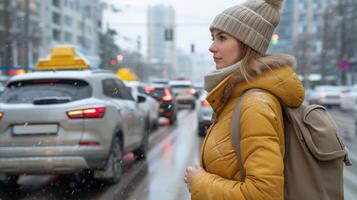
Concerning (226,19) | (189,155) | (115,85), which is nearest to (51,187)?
(115,85)

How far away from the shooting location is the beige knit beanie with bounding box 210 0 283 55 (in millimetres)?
1805

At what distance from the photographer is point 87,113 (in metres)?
5.74

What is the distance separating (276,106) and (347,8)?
41.5m

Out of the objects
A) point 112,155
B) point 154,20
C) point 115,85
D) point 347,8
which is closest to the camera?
point 112,155

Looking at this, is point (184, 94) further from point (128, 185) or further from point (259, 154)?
point (259, 154)

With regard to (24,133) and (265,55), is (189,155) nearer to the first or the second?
(24,133)

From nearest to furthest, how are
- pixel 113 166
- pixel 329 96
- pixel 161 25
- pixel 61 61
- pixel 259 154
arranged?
pixel 259 154 < pixel 113 166 < pixel 61 61 < pixel 329 96 < pixel 161 25

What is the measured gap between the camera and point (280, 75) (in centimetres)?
176

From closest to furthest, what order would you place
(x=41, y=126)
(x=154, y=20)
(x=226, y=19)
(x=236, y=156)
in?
(x=236, y=156)
(x=226, y=19)
(x=41, y=126)
(x=154, y=20)

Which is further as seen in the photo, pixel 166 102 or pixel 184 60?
pixel 184 60

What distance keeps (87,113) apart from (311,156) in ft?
14.4

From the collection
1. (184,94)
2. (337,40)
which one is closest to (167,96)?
(184,94)

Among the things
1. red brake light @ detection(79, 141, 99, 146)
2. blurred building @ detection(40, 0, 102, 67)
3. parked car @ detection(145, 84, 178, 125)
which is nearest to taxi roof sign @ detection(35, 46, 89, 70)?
parked car @ detection(145, 84, 178, 125)

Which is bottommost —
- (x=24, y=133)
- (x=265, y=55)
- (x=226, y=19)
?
(x=24, y=133)
